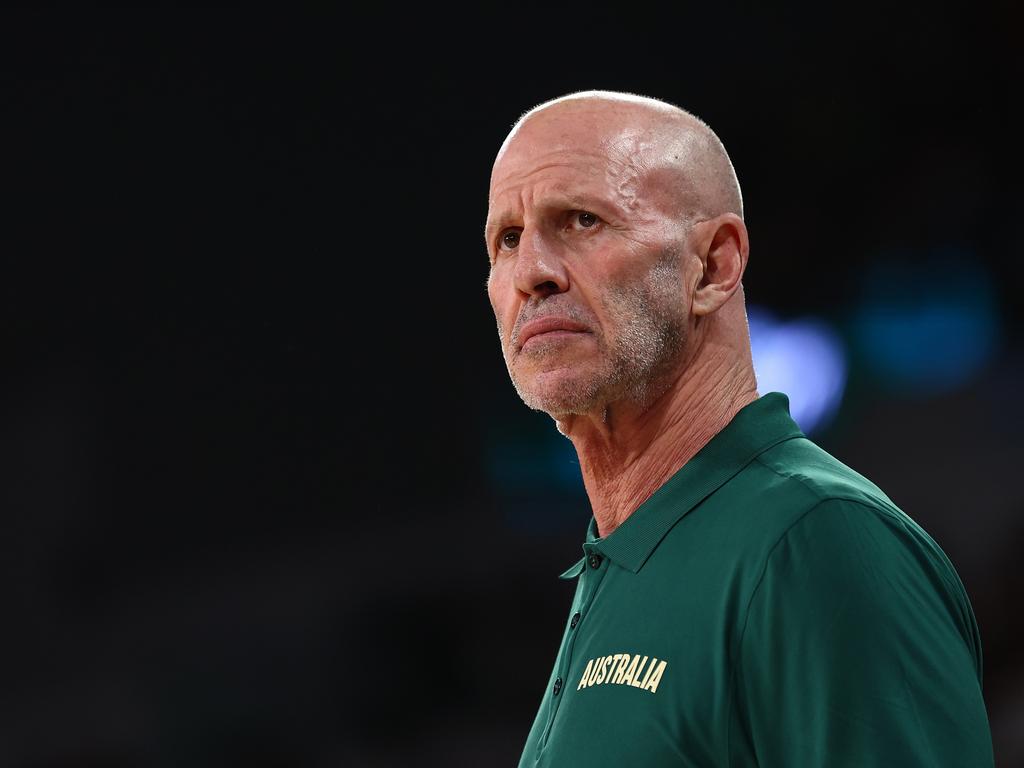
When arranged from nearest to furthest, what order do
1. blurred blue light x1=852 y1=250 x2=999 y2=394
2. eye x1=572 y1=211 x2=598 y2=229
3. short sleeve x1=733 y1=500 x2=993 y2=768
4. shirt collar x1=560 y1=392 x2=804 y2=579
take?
short sleeve x1=733 y1=500 x2=993 y2=768, shirt collar x1=560 y1=392 x2=804 y2=579, eye x1=572 y1=211 x2=598 y2=229, blurred blue light x1=852 y1=250 x2=999 y2=394

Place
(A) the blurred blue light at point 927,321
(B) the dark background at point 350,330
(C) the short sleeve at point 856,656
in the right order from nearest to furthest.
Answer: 1. (C) the short sleeve at point 856,656
2. (A) the blurred blue light at point 927,321
3. (B) the dark background at point 350,330

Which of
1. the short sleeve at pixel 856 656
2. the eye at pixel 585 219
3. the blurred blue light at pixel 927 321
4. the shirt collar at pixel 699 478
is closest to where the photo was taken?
the short sleeve at pixel 856 656

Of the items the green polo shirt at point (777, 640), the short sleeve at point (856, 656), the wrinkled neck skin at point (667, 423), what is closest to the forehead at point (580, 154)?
the wrinkled neck skin at point (667, 423)

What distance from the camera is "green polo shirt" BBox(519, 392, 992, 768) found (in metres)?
0.95

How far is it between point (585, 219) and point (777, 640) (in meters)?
0.54

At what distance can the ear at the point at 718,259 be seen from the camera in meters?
1.38

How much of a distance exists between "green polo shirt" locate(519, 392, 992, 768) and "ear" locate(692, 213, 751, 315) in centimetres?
20

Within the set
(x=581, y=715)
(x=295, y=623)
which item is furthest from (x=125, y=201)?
(x=581, y=715)

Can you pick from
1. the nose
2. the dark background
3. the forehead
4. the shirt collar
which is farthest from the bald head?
the dark background

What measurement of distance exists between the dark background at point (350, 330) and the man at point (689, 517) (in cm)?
164

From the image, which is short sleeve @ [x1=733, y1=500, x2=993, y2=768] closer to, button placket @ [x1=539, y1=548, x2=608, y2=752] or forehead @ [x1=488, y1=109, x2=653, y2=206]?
button placket @ [x1=539, y1=548, x2=608, y2=752]

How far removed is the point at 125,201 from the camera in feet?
10.7

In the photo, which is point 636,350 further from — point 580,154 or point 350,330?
point 350,330

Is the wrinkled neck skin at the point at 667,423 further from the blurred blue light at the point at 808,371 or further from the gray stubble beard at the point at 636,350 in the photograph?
the blurred blue light at the point at 808,371
